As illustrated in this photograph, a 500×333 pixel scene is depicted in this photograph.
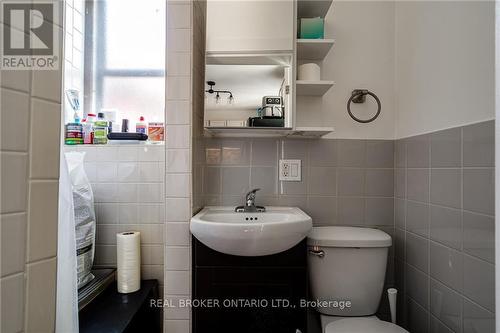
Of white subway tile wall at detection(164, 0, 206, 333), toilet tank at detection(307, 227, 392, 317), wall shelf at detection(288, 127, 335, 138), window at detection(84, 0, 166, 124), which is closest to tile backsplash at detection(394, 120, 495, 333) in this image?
toilet tank at detection(307, 227, 392, 317)

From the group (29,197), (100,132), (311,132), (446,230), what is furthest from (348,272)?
(100,132)

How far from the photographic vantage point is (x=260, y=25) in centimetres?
123

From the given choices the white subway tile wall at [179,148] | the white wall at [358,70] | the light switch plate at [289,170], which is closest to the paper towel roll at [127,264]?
the white subway tile wall at [179,148]

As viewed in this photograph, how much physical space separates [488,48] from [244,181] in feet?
3.76

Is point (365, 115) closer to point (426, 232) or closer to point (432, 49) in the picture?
point (432, 49)

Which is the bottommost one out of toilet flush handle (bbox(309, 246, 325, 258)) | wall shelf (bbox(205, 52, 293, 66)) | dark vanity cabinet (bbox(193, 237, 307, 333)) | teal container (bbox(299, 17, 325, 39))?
dark vanity cabinet (bbox(193, 237, 307, 333))

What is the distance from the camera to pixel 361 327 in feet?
3.33

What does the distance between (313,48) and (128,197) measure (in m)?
1.32

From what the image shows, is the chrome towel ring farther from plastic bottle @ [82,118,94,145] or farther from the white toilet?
plastic bottle @ [82,118,94,145]

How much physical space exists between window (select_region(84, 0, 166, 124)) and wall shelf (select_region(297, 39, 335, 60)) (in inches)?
32.6

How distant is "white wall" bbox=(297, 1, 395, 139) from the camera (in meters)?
1.43

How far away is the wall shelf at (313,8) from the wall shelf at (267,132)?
68 centimetres

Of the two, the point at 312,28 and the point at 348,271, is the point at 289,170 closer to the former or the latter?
the point at 348,271

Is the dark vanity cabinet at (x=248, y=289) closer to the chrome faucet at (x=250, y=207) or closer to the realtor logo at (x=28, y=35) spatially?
the chrome faucet at (x=250, y=207)
